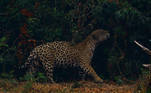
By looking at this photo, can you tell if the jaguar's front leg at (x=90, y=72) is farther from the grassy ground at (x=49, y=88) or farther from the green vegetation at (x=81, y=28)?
the grassy ground at (x=49, y=88)

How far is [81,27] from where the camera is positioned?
9.66m

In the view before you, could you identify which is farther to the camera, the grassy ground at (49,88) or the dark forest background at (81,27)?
the dark forest background at (81,27)

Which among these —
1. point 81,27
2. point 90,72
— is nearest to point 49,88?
point 90,72

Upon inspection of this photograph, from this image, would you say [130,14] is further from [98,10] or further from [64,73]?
[64,73]

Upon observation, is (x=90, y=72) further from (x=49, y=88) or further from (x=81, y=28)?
(x=49, y=88)

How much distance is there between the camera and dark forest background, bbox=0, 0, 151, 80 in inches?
351

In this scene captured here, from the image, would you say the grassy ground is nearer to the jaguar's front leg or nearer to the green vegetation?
the jaguar's front leg

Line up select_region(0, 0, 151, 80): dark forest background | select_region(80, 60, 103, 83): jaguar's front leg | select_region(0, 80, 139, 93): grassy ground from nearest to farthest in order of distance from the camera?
1. select_region(0, 80, 139, 93): grassy ground
2. select_region(80, 60, 103, 83): jaguar's front leg
3. select_region(0, 0, 151, 80): dark forest background

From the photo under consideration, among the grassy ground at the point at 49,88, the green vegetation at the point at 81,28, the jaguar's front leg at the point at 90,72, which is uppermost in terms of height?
the green vegetation at the point at 81,28

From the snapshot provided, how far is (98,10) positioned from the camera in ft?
30.7

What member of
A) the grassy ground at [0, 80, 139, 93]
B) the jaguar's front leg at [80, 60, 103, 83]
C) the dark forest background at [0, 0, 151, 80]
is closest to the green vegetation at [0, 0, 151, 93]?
the dark forest background at [0, 0, 151, 80]

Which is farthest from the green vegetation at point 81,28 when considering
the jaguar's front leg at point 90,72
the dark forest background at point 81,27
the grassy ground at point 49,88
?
the grassy ground at point 49,88

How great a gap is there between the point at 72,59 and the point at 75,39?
0.72 metres

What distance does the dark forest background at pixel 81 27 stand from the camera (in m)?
8.92
